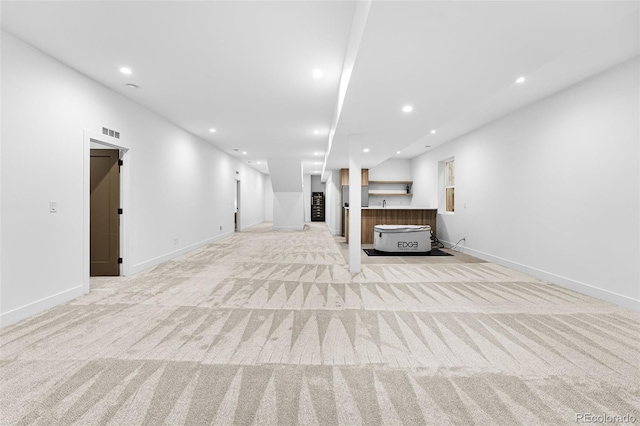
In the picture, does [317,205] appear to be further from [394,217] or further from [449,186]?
[449,186]

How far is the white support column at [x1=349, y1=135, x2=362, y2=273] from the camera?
5129 millimetres

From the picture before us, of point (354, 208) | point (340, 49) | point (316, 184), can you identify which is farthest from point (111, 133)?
point (316, 184)

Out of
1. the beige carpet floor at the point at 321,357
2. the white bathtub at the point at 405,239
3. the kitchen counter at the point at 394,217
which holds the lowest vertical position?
the beige carpet floor at the point at 321,357

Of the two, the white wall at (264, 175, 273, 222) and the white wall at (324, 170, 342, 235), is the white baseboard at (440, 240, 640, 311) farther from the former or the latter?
the white wall at (264, 175, 273, 222)

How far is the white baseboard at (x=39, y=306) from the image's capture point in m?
2.88

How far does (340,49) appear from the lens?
3.24 m

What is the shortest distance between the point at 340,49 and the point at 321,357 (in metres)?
3.18

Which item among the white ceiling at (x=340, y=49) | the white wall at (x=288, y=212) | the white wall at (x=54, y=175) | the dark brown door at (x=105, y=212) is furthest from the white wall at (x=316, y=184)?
the dark brown door at (x=105, y=212)

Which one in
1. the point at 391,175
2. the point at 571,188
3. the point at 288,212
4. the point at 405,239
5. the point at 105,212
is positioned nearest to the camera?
the point at 571,188

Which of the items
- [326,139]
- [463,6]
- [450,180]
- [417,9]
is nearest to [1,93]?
[417,9]

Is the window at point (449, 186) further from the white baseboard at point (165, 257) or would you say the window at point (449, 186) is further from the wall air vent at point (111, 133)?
the wall air vent at point (111, 133)

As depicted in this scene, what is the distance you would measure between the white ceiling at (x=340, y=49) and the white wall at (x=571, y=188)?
0.41 m

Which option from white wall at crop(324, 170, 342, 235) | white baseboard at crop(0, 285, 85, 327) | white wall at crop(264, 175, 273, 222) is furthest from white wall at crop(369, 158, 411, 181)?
white wall at crop(264, 175, 273, 222)

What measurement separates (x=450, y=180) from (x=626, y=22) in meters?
5.91
